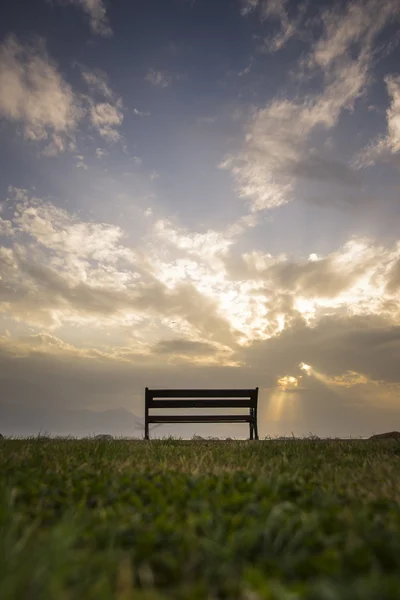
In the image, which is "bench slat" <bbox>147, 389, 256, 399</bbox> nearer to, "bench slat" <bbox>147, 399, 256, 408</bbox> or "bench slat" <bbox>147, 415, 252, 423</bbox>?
"bench slat" <bbox>147, 399, 256, 408</bbox>

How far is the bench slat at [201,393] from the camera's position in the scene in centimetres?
1140

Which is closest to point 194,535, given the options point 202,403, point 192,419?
point 192,419

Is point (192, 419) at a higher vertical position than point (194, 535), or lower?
higher

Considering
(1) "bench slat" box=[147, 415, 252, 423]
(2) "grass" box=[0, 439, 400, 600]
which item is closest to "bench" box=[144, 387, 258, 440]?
(1) "bench slat" box=[147, 415, 252, 423]

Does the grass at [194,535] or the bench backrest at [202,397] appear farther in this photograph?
the bench backrest at [202,397]

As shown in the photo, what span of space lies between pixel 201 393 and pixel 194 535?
360 inches

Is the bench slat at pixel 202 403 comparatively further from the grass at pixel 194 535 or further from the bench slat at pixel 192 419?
the grass at pixel 194 535

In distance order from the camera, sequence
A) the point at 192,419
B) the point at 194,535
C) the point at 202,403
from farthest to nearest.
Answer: the point at 202,403 < the point at 192,419 < the point at 194,535

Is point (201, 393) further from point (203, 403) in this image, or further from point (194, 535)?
point (194, 535)

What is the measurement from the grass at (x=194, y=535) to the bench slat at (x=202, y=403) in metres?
6.83

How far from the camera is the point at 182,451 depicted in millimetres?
6672

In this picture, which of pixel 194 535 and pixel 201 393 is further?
pixel 201 393

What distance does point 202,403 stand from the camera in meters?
11.5

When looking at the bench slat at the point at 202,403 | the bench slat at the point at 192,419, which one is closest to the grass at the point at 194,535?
the bench slat at the point at 192,419
